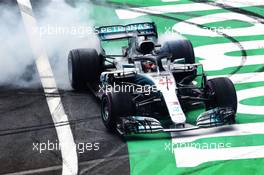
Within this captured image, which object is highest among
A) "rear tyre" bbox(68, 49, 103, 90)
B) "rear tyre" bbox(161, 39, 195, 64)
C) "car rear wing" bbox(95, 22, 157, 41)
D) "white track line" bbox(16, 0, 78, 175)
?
"car rear wing" bbox(95, 22, 157, 41)

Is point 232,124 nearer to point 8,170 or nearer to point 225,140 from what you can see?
point 225,140

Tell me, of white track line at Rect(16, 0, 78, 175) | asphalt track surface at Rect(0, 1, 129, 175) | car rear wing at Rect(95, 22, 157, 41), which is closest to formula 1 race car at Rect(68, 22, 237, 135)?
car rear wing at Rect(95, 22, 157, 41)

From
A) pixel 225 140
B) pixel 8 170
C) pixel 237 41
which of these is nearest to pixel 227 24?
pixel 237 41

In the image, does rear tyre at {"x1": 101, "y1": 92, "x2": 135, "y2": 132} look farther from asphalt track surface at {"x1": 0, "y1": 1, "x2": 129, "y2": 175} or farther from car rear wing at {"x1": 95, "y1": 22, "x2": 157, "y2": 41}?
car rear wing at {"x1": 95, "y1": 22, "x2": 157, "y2": 41}

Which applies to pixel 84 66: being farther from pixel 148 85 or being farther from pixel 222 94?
pixel 222 94

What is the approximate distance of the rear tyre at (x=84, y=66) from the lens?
43.3 ft

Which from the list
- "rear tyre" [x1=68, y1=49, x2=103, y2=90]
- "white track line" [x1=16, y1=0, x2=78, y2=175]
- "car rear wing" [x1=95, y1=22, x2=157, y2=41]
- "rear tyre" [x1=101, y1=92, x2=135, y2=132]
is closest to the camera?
"white track line" [x1=16, y1=0, x2=78, y2=175]

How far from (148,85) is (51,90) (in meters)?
2.68

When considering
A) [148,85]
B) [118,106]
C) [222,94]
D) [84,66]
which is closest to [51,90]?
[84,66]

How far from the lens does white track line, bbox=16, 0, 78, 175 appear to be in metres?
10.7

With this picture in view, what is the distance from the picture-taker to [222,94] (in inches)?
458

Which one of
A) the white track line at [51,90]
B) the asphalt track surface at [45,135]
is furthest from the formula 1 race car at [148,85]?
the white track line at [51,90]

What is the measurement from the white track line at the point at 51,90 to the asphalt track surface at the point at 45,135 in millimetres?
97

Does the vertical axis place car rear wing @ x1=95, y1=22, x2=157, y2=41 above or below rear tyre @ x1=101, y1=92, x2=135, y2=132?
above
